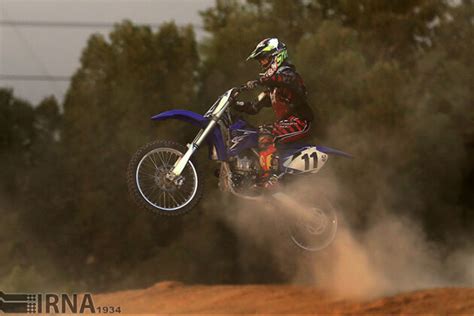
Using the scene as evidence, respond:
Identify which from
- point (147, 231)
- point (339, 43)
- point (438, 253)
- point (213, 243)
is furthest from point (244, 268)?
point (339, 43)

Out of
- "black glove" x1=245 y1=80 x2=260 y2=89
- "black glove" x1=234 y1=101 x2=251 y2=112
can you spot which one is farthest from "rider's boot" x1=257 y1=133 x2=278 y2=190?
"black glove" x1=245 y1=80 x2=260 y2=89

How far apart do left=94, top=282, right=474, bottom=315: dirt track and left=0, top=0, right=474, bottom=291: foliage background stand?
6.34 meters

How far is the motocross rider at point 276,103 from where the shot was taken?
1527cm

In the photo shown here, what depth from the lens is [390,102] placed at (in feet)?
133

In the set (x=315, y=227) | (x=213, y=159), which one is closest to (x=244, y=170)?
(x=213, y=159)

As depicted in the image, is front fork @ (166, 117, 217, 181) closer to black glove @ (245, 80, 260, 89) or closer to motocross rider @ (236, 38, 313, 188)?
motocross rider @ (236, 38, 313, 188)

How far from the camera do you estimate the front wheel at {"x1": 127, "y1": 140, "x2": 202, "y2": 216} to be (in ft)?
49.8

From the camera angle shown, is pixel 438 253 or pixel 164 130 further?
pixel 438 253

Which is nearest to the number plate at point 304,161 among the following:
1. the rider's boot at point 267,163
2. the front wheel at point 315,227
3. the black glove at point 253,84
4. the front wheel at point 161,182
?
the rider's boot at point 267,163

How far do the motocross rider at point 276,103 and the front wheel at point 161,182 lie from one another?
1397 millimetres

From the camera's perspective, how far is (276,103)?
15734 mm

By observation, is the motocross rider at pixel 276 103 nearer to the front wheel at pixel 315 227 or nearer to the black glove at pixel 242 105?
the black glove at pixel 242 105

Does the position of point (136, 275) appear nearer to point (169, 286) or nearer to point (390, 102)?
point (169, 286)

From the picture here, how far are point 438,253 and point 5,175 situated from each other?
25.4 meters
